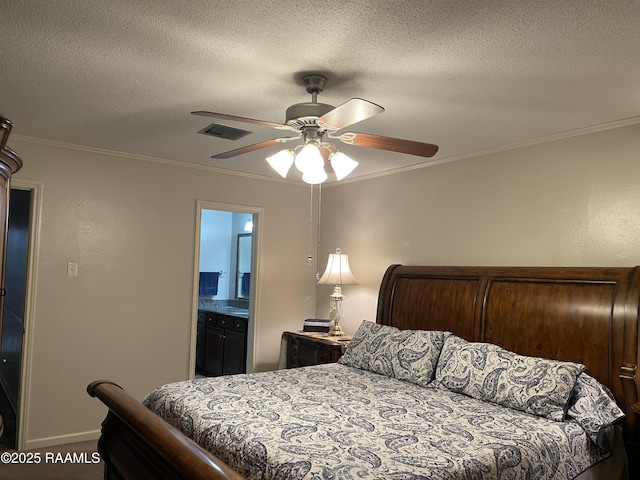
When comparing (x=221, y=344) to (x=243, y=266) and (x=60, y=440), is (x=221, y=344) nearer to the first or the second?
(x=243, y=266)

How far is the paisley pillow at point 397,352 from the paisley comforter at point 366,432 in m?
0.17

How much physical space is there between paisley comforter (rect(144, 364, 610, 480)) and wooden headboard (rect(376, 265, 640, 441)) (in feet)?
1.76

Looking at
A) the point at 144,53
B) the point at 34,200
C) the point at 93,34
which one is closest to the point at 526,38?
the point at 144,53

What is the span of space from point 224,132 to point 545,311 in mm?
2445

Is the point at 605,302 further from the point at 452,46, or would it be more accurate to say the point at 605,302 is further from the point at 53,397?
the point at 53,397

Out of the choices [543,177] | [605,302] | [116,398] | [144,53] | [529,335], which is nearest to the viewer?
[144,53]

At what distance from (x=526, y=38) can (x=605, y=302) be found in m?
1.67

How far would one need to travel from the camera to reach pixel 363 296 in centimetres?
461

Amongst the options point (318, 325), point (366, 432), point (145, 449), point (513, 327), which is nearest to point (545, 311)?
point (513, 327)

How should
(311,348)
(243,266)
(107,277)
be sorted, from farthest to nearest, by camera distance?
(243,266) < (311,348) < (107,277)

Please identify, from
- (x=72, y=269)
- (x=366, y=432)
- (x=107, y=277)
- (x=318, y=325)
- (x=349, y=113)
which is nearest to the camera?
(x=349, y=113)

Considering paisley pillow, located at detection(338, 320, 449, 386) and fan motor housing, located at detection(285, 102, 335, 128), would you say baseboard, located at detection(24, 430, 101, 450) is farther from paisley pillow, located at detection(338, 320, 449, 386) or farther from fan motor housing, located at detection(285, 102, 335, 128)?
fan motor housing, located at detection(285, 102, 335, 128)

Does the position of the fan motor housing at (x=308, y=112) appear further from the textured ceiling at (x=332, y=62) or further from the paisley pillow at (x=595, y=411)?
the paisley pillow at (x=595, y=411)

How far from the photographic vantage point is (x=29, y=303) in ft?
11.8
